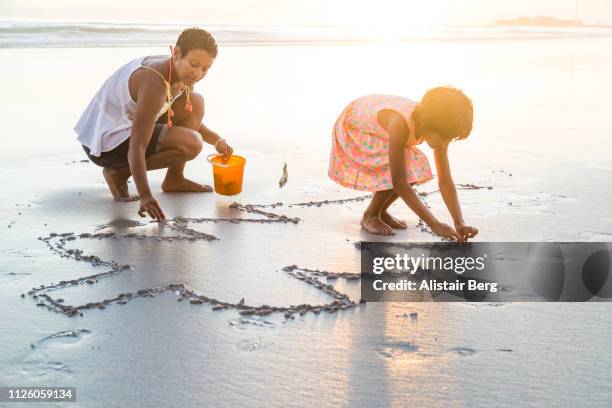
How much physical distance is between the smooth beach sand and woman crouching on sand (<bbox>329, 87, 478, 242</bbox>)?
0.75 ft

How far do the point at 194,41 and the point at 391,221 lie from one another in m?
1.47

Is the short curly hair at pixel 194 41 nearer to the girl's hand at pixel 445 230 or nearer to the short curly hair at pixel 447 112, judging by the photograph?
the short curly hair at pixel 447 112

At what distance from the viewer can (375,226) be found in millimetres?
3848

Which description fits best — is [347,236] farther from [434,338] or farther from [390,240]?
[434,338]

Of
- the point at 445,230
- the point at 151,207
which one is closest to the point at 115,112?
the point at 151,207

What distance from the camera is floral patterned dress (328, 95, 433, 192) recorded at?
396cm

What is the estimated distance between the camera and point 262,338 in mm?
2553

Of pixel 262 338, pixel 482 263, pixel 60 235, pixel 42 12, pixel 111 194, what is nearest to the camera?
pixel 262 338

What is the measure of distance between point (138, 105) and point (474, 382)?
2504 mm

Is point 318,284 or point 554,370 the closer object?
point 554,370

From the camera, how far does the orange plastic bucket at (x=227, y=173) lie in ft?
14.2

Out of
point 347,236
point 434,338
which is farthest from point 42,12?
point 434,338

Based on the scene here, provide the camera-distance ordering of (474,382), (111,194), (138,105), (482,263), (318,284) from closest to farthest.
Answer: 1. (474,382)
2. (318,284)
3. (482,263)
4. (138,105)
5. (111,194)

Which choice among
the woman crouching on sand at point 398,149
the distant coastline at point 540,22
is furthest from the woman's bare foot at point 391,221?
the distant coastline at point 540,22
